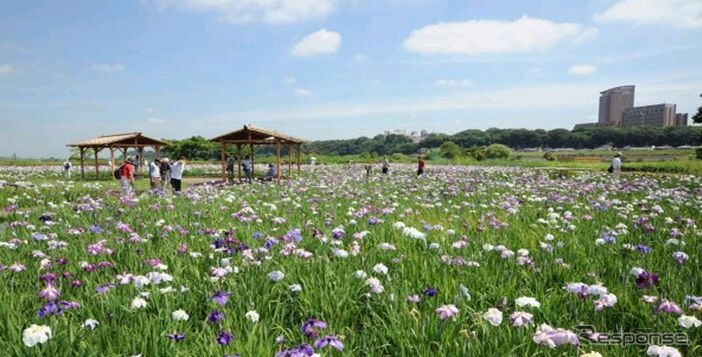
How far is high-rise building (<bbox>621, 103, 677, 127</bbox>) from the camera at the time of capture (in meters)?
183

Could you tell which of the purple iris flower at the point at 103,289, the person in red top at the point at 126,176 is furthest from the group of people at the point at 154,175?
the purple iris flower at the point at 103,289

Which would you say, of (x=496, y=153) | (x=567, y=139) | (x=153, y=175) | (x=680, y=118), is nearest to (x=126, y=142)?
(x=153, y=175)

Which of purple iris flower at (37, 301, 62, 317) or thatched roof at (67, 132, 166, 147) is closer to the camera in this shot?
purple iris flower at (37, 301, 62, 317)

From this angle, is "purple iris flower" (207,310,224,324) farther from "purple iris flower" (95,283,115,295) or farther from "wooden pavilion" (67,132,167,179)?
"wooden pavilion" (67,132,167,179)

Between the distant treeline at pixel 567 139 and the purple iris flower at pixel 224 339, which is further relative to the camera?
the distant treeline at pixel 567 139

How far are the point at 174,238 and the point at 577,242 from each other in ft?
17.5

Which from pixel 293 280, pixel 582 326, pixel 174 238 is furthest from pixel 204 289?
pixel 582 326

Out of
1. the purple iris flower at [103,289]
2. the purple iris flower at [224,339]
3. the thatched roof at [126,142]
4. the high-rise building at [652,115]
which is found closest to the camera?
the purple iris flower at [224,339]

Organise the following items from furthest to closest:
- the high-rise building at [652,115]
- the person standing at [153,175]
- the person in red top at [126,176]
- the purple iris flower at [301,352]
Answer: the high-rise building at [652,115], the person standing at [153,175], the person in red top at [126,176], the purple iris flower at [301,352]

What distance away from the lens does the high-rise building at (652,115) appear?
7210 inches

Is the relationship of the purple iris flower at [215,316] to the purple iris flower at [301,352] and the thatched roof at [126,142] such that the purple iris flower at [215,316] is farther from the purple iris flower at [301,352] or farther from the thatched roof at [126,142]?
the thatched roof at [126,142]

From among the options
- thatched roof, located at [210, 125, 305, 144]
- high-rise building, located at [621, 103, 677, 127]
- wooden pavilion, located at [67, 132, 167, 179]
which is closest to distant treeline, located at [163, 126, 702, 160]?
wooden pavilion, located at [67, 132, 167, 179]

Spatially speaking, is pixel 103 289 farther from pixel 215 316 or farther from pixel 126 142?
pixel 126 142

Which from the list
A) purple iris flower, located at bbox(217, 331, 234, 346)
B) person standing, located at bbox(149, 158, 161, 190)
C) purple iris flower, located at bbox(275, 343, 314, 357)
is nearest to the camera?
purple iris flower, located at bbox(275, 343, 314, 357)
